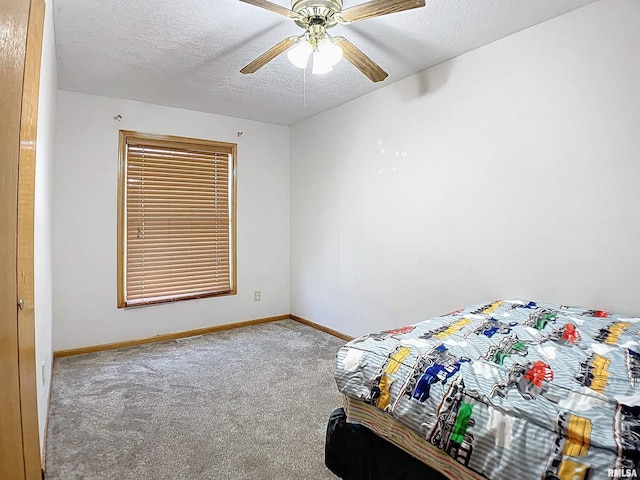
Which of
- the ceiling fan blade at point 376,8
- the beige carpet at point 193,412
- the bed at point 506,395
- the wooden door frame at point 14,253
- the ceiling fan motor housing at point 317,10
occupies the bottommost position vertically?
the beige carpet at point 193,412

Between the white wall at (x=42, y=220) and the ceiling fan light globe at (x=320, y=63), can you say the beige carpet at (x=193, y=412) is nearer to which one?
the white wall at (x=42, y=220)

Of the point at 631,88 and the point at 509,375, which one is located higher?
the point at 631,88

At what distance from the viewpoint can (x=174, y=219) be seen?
3832mm

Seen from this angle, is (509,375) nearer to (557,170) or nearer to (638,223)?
(638,223)

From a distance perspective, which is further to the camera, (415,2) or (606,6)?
(606,6)

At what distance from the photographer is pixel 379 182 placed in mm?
3328

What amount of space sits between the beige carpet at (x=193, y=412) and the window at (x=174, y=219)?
2.22 ft

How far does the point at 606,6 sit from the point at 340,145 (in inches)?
88.0

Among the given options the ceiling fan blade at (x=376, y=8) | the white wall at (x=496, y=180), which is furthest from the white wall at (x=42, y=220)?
the white wall at (x=496, y=180)

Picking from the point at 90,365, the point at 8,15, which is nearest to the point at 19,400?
the point at 8,15

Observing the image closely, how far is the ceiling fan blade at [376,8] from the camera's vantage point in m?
1.63

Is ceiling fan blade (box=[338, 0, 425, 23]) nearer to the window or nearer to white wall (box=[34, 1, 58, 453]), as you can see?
white wall (box=[34, 1, 58, 453])

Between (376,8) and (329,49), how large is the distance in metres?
0.32

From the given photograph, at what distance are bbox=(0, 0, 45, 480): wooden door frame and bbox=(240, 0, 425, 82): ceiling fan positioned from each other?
1.04 m
